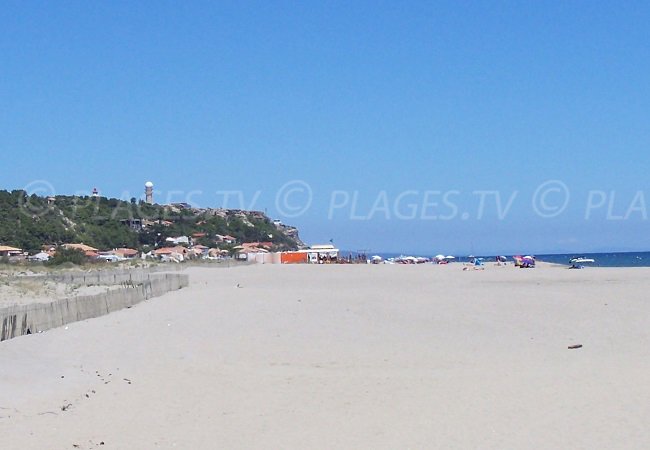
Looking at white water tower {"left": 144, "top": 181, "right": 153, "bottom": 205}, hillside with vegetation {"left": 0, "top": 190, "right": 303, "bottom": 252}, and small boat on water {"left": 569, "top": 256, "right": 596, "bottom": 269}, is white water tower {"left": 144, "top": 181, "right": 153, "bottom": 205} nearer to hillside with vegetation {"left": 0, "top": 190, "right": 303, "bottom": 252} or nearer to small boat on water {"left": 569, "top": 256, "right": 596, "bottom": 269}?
hillside with vegetation {"left": 0, "top": 190, "right": 303, "bottom": 252}

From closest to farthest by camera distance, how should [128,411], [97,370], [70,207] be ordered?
[128,411] → [97,370] → [70,207]

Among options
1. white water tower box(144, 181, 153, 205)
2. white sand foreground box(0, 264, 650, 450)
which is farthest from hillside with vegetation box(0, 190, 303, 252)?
white sand foreground box(0, 264, 650, 450)

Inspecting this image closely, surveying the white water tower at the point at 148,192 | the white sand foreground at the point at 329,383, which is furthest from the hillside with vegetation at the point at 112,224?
the white sand foreground at the point at 329,383

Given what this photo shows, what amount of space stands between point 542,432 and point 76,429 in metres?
4.57

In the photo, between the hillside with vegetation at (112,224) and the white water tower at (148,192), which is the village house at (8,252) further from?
the white water tower at (148,192)

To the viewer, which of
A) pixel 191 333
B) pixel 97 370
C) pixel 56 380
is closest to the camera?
pixel 56 380

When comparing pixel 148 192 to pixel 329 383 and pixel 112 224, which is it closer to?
pixel 112 224

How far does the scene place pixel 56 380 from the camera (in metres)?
10.4

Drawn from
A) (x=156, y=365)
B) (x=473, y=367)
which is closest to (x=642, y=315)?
(x=473, y=367)

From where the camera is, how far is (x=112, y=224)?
93812mm

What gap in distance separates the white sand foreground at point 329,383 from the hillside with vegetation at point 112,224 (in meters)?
60.7

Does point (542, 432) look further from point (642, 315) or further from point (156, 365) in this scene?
point (642, 315)

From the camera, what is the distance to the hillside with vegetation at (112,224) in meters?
78.9

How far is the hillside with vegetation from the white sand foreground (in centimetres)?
6071
